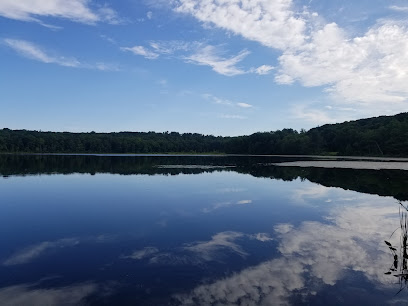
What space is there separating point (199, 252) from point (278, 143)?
444 ft

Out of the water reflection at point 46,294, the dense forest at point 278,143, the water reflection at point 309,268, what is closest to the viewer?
the water reflection at point 46,294

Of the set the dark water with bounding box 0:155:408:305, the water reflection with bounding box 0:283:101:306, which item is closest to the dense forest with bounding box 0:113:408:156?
the dark water with bounding box 0:155:408:305

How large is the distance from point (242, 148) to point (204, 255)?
152 m

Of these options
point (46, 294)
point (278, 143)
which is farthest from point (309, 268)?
point (278, 143)

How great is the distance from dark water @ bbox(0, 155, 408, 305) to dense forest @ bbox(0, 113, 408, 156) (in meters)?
87.5

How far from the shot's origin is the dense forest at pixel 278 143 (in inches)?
3910

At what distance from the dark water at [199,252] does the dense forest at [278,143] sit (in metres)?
87.5

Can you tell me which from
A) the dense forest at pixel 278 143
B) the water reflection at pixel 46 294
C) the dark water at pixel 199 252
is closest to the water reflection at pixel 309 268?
the dark water at pixel 199 252

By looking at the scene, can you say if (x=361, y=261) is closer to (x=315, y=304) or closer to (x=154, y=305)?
(x=315, y=304)

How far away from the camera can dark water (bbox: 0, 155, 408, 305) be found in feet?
24.4

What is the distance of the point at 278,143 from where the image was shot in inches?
5576

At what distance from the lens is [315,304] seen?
704 centimetres

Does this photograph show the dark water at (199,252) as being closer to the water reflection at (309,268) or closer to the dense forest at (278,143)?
the water reflection at (309,268)

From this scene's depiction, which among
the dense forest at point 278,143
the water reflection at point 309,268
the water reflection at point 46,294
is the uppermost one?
the dense forest at point 278,143
